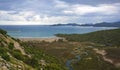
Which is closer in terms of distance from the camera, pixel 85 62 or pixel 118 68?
pixel 118 68

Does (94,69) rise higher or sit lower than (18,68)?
lower

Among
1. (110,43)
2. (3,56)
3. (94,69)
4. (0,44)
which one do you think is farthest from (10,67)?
(110,43)

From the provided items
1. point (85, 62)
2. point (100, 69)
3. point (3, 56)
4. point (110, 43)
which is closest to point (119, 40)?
point (110, 43)

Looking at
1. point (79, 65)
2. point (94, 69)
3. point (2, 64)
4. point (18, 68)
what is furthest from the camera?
point (79, 65)

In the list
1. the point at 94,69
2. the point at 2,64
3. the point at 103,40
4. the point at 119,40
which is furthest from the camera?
the point at 103,40

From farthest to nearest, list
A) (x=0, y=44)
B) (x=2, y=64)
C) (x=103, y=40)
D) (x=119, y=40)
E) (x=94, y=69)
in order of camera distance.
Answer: (x=103, y=40) → (x=119, y=40) → (x=94, y=69) → (x=0, y=44) → (x=2, y=64)

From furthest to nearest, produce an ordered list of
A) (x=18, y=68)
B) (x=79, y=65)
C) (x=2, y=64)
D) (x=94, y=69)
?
(x=79, y=65) → (x=94, y=69) → (x=18, y=68) → (x=2, y=64)

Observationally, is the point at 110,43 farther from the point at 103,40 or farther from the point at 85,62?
the point at 85,62

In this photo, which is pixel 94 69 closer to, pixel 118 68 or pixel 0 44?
pixel 118 68

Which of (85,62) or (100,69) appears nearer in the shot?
(100,69)
